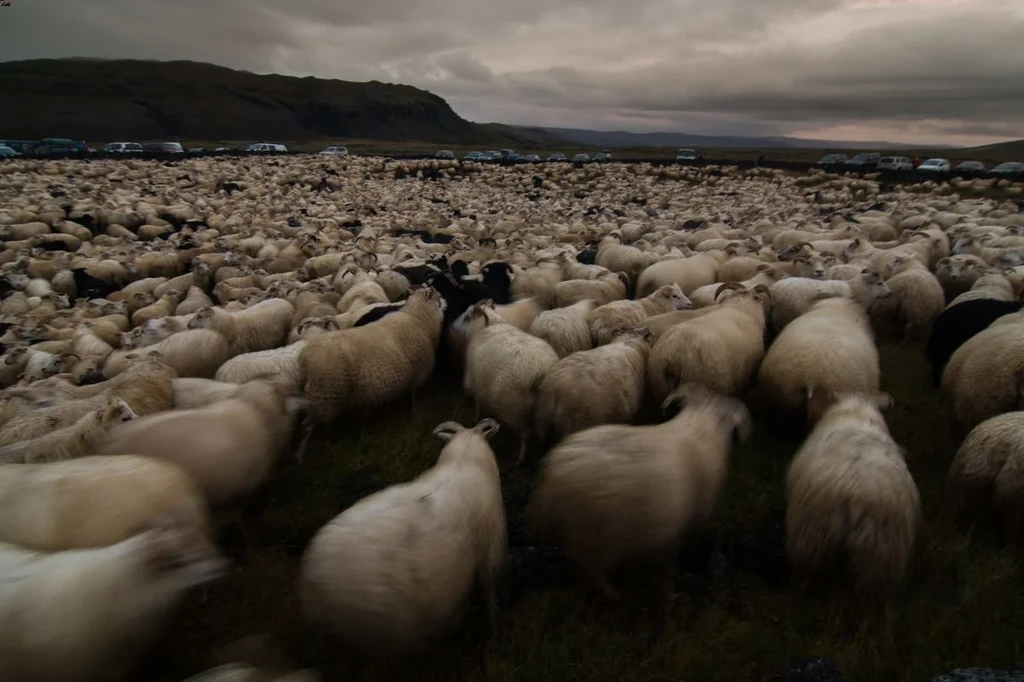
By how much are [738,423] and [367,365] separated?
12.5 ft

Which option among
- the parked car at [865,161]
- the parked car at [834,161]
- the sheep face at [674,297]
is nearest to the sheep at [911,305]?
the sheep face at [674,297]

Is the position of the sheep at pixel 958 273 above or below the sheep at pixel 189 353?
above

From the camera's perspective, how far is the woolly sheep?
450 centimetres

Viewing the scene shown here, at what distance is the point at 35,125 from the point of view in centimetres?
9225

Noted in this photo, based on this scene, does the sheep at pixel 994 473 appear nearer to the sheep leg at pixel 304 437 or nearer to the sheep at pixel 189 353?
the sheep leg at pixel 304 437

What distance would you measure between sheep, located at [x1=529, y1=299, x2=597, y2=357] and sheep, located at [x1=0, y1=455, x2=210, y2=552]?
434 cm

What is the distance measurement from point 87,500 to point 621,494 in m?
3.25

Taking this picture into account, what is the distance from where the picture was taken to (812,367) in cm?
558

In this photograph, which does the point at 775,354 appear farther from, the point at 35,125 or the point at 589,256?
the point at 35,125

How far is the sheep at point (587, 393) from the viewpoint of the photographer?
17.1 feet

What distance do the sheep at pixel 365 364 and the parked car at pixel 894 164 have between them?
44.2m

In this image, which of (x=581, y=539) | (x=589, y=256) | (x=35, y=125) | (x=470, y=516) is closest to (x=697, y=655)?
(x=581, y=539)

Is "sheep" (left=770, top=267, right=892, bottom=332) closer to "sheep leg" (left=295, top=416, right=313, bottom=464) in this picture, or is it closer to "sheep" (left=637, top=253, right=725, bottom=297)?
"sheep" (left=637, top=253, right=725, bottom=297)

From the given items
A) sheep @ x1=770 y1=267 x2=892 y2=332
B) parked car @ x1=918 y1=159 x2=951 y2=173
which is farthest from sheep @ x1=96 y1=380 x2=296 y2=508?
parked car @ x1=918 y1=159 x2=951 y2=173
